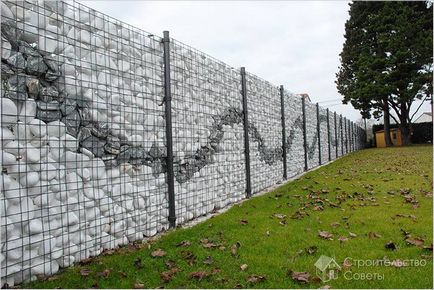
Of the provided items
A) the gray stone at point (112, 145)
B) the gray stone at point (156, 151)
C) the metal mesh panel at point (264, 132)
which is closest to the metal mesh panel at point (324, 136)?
the metal mesh panel at point (264, 132)

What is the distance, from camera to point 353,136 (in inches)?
912

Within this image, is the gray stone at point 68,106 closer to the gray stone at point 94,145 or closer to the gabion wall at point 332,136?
the gray stone at point 94,145

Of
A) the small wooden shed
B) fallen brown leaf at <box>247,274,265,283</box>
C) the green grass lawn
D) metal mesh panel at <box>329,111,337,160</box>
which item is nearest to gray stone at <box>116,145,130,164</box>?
the green grass lawn

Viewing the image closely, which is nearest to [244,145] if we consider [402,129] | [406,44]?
[406,44]

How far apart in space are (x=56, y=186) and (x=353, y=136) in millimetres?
22540

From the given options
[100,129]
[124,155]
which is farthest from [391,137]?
[100,129]

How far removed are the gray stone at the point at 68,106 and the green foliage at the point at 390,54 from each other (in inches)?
902

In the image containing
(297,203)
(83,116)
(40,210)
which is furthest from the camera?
(297,203)

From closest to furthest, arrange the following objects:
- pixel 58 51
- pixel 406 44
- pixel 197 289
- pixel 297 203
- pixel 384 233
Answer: pixel 197 289 < pixel 58 51 < pixel 384 233 < pixel 297 203 < pixel 406 44

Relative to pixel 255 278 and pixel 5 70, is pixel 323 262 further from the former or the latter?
pixel 5 70

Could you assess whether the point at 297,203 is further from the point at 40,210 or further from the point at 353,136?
the point at 353,136

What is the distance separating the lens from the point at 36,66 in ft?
8.98

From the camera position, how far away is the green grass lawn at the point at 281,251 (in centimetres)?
258

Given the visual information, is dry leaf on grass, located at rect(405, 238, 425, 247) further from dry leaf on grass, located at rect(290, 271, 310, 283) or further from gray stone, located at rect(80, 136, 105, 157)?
gray stone, located at rect(80, 136, 105, 157)
